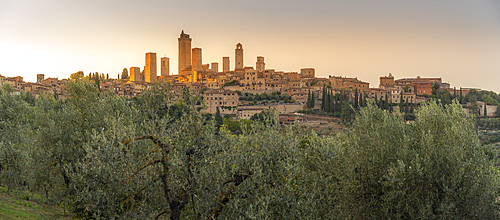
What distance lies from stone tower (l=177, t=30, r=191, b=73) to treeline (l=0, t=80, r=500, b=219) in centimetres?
9741

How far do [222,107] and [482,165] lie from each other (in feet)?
193

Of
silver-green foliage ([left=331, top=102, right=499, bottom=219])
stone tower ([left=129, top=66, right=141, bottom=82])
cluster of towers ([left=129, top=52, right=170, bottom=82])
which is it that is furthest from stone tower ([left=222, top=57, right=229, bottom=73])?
silver-green foliage ([left=331, top=102, right=499, bottom=219])

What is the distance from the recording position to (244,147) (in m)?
7.44

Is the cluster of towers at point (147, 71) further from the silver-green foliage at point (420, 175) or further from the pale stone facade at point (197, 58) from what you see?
the silver-green foliage at point (420, 175)

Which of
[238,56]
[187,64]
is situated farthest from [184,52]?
[238,56]

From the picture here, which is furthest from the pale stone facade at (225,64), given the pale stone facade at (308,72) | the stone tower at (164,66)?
the pale stone facade at (308,72)

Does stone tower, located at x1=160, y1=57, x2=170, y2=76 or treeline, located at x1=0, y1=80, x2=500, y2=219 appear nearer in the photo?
treeline, located at x1=0, y1=80, x2=500, y2=219

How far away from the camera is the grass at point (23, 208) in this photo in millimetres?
10379

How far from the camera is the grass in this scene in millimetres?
10379

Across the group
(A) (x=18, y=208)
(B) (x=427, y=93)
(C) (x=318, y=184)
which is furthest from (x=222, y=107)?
(C) (x=318, y=184)

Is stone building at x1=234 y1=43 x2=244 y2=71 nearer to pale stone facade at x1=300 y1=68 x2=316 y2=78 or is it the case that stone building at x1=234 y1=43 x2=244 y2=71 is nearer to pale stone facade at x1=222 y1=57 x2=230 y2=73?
pale stone facade at x1=222 y1=57 x2=230 y2=73

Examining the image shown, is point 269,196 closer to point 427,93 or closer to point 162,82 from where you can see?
point 162,82

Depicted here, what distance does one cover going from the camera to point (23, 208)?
11.8 metres

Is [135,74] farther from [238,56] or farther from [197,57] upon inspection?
[238,56]
